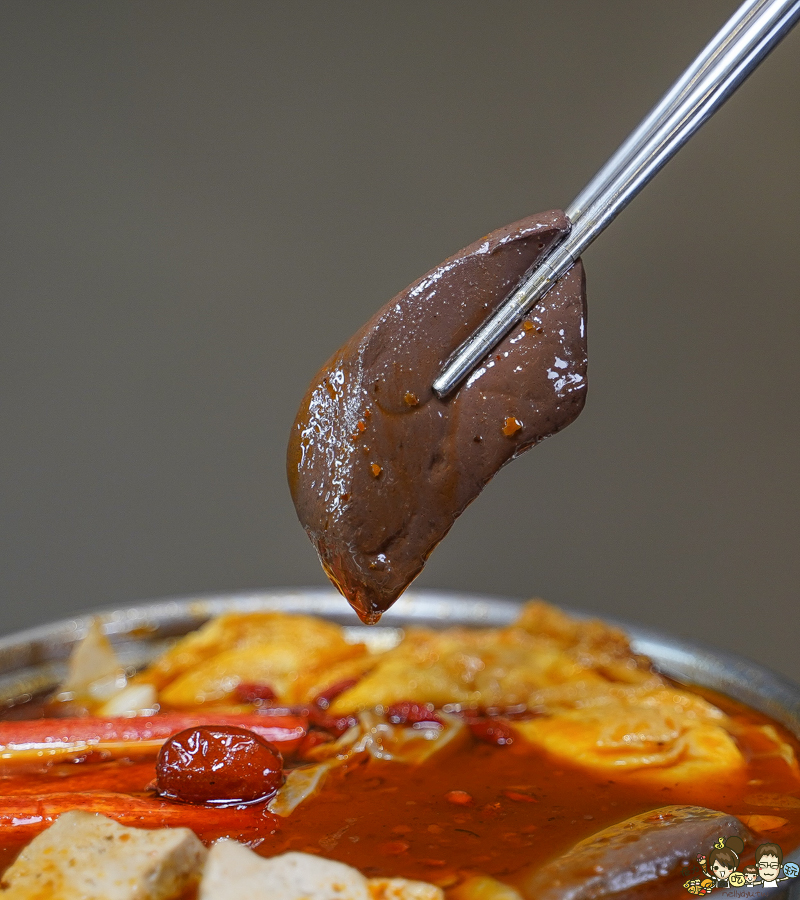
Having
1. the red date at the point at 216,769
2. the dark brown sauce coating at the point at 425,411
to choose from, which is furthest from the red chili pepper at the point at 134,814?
the dark brown sauce coating at the point at 425,411

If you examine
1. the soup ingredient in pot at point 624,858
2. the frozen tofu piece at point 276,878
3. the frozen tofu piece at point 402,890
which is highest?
the soup ingredient in pot at point 624,858

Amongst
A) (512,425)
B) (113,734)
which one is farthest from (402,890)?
(113,734)

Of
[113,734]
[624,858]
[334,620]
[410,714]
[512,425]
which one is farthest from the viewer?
[334,620]

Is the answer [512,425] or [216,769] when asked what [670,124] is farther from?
[216,769]

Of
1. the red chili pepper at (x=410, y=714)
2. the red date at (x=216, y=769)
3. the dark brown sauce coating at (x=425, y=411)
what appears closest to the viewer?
the dark brown sauce coating at (x=425, y=411)

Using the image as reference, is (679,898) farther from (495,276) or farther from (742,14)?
(742,14)

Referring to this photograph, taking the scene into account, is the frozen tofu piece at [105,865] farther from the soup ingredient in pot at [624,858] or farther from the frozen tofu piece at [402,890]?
the soup ingredient in pot at [624,858]

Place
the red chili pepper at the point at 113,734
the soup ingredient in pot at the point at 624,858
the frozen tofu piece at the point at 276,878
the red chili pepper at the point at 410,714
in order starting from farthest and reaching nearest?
the red chili pepper at the point at 410,714
the red chili pepper at the point at 113,734
the soup ingredient in pot at the point at 624,858
the frozen tofu piece at the point at 276,878

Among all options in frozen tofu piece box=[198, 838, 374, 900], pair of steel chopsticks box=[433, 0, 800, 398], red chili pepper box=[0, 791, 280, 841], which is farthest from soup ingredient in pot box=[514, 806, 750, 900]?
pair of steel chopsticks box=[433, 0, 800, 398]
